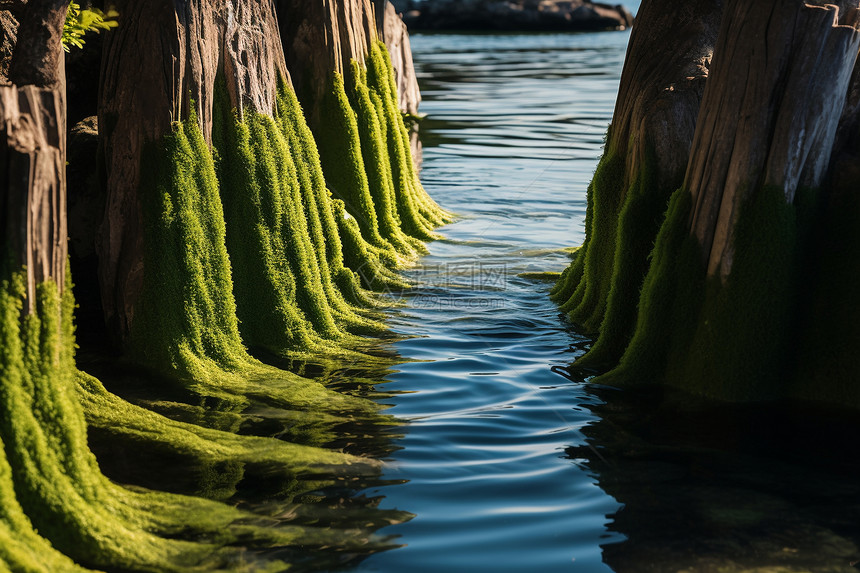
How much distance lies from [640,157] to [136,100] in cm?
372

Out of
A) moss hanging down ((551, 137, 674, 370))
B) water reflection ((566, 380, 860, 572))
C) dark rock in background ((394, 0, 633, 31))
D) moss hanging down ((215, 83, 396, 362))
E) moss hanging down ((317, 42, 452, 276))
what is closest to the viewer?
water reflection ((566, 380, 860, 572))

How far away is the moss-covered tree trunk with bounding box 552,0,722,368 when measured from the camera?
7.22 metres

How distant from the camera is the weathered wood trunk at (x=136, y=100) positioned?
20.6 ft

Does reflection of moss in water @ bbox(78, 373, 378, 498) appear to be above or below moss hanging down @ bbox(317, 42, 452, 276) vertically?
below

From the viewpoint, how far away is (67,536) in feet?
13.7

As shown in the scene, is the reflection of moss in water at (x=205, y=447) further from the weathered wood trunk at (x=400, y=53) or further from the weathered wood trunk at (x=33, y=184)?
the weathered wood trunk at (x=400, y=53)

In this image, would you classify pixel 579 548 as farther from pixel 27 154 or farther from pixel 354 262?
pixel 354 262

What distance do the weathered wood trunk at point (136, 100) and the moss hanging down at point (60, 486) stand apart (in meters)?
1.86

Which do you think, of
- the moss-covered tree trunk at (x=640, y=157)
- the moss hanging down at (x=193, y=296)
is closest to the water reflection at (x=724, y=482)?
the moss-covered tree trunk at (x=640, y=157)

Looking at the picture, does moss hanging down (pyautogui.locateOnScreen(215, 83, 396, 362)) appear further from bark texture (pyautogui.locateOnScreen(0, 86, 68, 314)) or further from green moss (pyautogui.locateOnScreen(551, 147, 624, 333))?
bark texture (pyautogui.locateOnScreen(0, 86, 68, 314))

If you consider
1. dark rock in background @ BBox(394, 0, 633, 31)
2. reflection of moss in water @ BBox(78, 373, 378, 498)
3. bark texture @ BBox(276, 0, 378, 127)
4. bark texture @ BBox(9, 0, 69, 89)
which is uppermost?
dark rock in background @ BBox(394, 0, 633, 31)

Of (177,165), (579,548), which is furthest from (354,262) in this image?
(579,548)

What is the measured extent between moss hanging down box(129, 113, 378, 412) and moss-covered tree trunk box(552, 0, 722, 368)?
7.28ft

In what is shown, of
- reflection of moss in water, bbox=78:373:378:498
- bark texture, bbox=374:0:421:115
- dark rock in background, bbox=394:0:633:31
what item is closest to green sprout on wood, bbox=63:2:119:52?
reflection of moss in water, bbox=78:373:378:498
